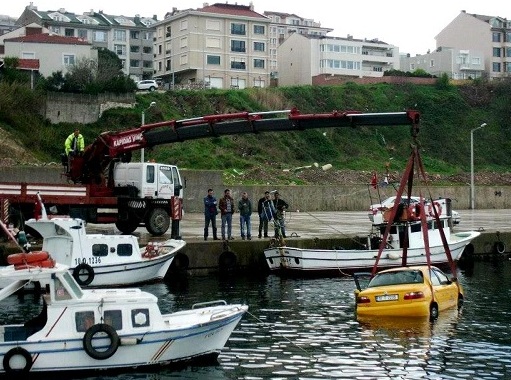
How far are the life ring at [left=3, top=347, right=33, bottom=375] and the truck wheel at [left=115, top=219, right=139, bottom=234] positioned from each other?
19.7m

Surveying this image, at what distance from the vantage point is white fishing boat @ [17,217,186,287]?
98.9 feet

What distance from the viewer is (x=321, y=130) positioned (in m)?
91.7

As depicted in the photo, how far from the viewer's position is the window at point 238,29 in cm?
11300

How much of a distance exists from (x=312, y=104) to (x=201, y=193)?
41953 millimetres

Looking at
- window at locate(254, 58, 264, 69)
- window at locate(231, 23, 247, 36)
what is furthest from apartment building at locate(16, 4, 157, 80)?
window at locate(254, 58, 264, 69)

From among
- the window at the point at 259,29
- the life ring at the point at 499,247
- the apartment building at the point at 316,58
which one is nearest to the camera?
the life ring at the point at 499,247

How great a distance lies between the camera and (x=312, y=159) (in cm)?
8462

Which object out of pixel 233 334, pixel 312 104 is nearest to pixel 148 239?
pixel 233 334

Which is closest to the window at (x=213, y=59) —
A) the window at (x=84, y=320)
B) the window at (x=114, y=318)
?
the window at (x=114, y=318)

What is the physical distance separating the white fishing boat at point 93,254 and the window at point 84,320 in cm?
1043

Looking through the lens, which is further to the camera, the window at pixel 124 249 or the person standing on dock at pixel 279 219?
the person standing on dock at pixel 279 219

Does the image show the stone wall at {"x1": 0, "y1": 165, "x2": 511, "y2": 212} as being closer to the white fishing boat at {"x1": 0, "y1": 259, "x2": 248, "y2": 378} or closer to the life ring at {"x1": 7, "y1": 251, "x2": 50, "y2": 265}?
the white fishing boat at {"x1": 0, "y1": 259, "x2": 248, "y2": 378}

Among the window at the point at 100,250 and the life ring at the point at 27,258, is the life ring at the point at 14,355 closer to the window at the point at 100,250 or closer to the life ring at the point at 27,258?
the life ring at the point at 27,258

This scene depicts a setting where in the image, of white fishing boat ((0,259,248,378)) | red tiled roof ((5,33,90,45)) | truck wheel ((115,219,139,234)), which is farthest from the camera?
red tiled roof ((5,33,90,45))
